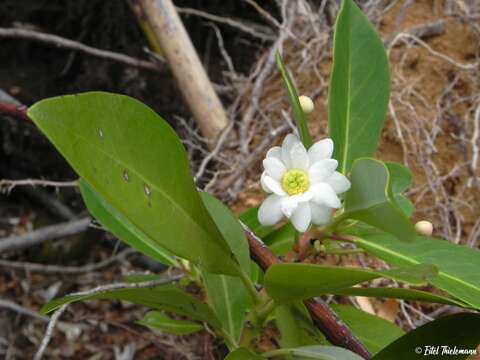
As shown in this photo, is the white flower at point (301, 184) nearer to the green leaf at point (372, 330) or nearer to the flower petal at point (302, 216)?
the flower petal at point (302, 216)

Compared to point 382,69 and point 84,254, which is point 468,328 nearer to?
point 382,69

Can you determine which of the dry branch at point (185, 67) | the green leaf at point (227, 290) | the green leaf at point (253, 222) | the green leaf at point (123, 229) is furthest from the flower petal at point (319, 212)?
the dry branch at point (185, 67)

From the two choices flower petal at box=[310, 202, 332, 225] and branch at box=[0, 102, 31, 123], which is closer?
flower petal at box=[310, 202, 332, 225]

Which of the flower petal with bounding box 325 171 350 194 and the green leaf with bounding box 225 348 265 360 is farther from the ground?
the flower petal with bounding box 325 171 350 194

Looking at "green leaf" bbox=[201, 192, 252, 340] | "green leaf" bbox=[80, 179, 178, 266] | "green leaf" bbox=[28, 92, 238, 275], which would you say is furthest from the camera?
"green leaf" bbox=[80, 179, 178, 266]

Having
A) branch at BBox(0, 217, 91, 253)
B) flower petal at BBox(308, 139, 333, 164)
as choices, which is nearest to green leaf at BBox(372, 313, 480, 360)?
flower petal at BBox(308, 139, 333, 164)

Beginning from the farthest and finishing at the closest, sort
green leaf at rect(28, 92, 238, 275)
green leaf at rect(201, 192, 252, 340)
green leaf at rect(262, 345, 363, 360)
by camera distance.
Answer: green leaf at rect(201, 192, 252, 340) < green leaf at rect(262, 345, 363, 360) < green leaf at rect(28, 92, 238, 275)

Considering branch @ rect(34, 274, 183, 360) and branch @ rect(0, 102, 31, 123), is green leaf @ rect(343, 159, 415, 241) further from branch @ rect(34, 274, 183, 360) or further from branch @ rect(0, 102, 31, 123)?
branch @ rect(0, 102, 31, 123)
